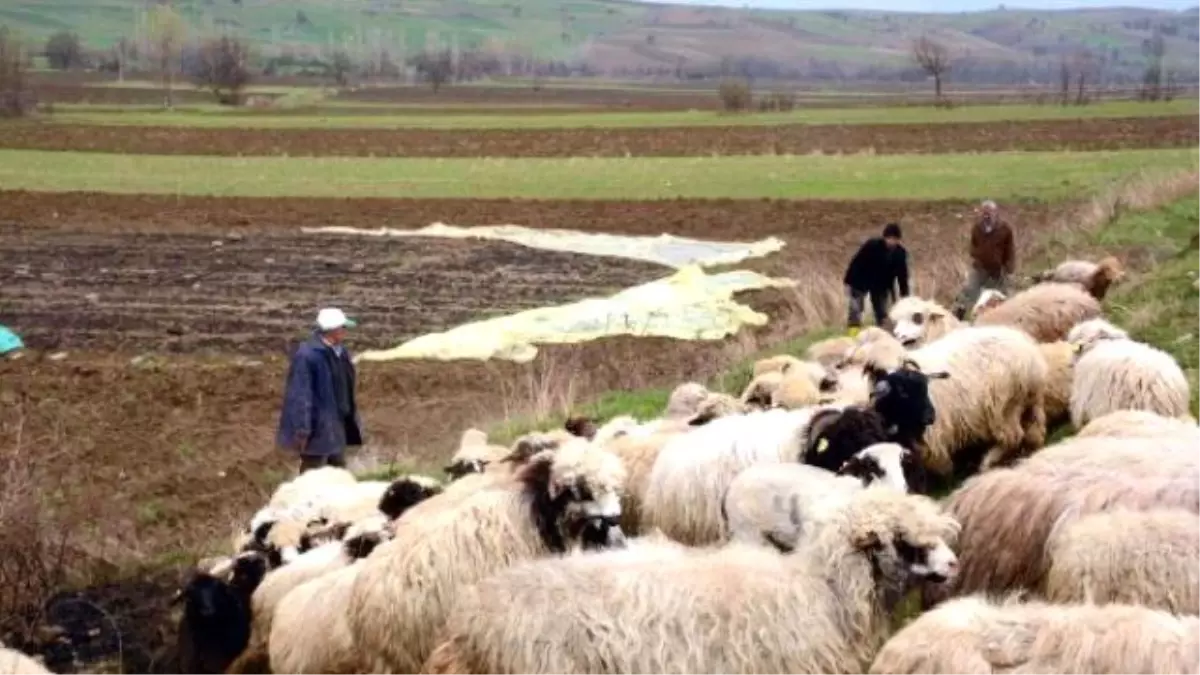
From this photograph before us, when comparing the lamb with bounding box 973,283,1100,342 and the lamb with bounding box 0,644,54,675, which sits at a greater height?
the lamb with bounding box 973,283,1100,342

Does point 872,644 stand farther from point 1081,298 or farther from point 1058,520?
point 1081,298

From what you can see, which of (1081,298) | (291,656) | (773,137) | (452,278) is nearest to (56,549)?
(291,656)

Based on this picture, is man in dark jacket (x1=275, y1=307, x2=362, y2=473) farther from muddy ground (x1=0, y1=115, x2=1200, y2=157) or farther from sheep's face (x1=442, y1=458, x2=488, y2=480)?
muddy ground (x1=0, y1=115, x2=1200, y2=157)

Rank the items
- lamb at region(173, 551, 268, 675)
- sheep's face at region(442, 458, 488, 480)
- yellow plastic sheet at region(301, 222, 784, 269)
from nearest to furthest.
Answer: lamb at region(173, 551, 268, 675), sheep's face at region(442, 458, 488, 480), yellow plastic sheet at region(301, 222, 784, 269)

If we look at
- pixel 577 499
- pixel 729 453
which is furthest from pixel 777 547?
pixel 729 453

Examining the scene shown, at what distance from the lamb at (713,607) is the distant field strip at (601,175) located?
35.3 m

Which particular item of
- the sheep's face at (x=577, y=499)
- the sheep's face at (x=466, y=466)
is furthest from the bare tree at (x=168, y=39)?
the sheep's face at (x=577, y=499)

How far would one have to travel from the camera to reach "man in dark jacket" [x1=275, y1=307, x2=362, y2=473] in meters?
14.2

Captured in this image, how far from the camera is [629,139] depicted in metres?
76.2

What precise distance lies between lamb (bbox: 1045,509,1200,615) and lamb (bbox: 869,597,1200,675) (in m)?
0.66

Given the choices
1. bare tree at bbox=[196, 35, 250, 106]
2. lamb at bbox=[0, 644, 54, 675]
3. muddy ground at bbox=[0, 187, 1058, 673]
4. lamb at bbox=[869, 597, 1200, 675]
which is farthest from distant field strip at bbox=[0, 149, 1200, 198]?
bare tree at bbox=[196, 35, 250, 106]

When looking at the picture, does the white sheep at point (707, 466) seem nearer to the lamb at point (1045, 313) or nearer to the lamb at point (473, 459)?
the lamb at point (473, 459)

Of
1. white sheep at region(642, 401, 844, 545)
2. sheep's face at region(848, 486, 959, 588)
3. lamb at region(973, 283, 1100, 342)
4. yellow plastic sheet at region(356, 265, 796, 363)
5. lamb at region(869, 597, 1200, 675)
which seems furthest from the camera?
yellow plastic sheet at region(356, 265, 796, 363)

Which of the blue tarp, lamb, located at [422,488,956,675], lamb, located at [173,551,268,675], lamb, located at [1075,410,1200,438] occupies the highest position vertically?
lamb, located at [1075,410,1200,438]
